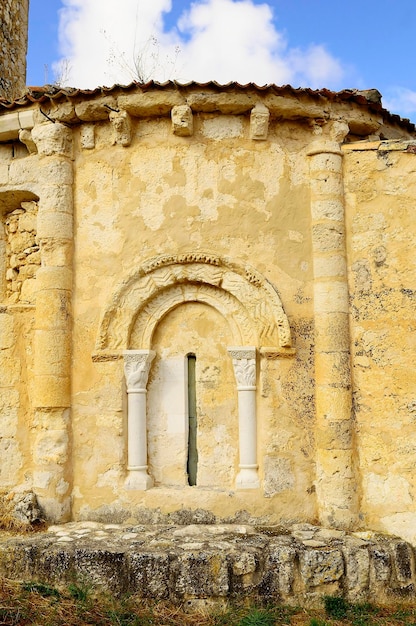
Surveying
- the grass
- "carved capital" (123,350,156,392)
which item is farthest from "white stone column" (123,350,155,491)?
the grass

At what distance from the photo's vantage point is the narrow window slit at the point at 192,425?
667cm

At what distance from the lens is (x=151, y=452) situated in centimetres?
668

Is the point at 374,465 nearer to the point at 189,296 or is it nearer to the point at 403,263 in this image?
the point at 403,263

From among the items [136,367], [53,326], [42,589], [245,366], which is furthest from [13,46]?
[42,589]

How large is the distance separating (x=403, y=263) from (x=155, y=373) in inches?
118

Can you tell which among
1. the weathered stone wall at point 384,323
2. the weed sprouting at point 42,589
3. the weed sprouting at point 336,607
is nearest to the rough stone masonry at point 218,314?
the weathered stone wall at point 384,323

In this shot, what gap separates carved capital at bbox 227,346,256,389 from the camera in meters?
6.45

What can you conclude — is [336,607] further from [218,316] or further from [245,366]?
[218,316]

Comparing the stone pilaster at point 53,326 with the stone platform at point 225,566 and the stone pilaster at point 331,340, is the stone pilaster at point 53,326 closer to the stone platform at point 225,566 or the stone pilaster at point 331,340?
the stone platform at point 225,566

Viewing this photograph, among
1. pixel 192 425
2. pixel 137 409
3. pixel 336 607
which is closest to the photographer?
pixel 336 607

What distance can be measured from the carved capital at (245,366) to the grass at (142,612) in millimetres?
2176

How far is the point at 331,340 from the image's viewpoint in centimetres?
648

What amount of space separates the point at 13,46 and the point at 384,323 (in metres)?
8.90

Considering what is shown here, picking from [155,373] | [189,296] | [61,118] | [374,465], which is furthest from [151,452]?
[61,118]
